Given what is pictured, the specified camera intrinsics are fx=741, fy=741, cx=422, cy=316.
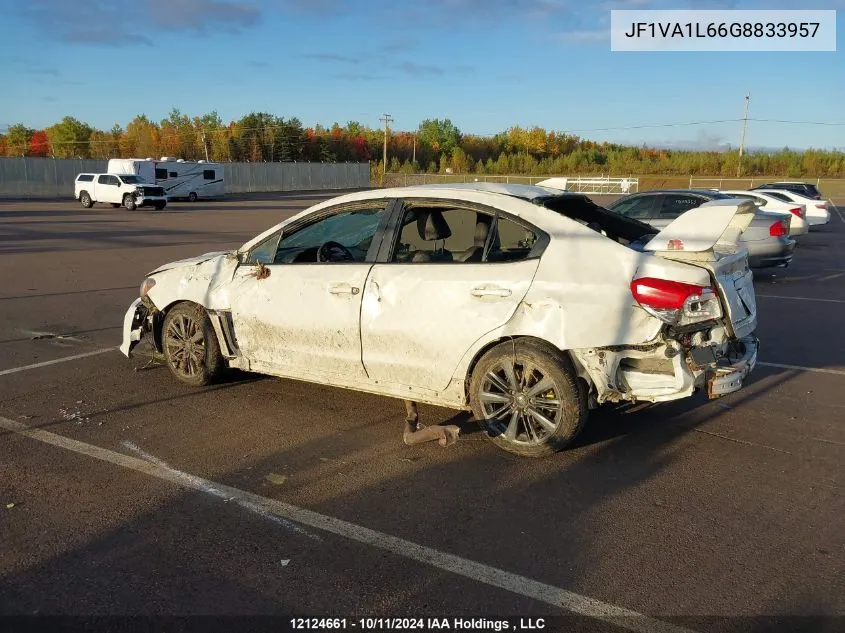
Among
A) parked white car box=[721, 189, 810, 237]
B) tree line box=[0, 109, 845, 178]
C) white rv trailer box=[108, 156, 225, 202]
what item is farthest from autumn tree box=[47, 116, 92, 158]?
parked white car box=[721, 189, 810, 237]

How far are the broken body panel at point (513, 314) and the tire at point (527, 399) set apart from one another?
0.34 feet

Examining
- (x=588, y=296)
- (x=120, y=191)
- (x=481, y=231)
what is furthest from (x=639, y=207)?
(x=120, y=191)

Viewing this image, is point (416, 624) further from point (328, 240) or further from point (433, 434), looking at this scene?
point (328, 240)

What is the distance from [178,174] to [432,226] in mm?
44440

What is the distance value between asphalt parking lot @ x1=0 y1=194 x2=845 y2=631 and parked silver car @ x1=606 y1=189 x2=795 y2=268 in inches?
273

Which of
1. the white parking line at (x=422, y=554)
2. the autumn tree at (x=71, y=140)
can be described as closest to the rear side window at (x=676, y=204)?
the white parking line at (x=422, y=554)

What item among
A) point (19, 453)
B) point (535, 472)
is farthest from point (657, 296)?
point (19, 453)

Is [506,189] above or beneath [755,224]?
above

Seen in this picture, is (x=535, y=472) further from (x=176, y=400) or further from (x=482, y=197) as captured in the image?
(x=176, y=400)

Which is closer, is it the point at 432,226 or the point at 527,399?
the point at 527,399

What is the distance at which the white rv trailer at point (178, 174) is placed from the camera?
43906 mm

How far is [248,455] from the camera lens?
490cm

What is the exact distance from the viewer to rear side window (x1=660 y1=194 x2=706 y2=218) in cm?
1370

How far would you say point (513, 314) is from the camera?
4758 mm
